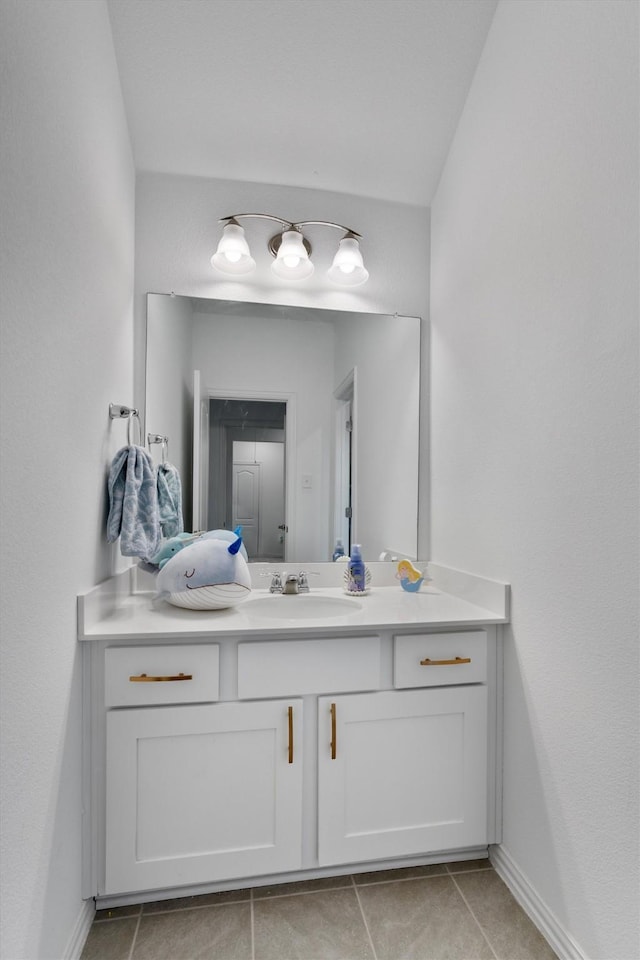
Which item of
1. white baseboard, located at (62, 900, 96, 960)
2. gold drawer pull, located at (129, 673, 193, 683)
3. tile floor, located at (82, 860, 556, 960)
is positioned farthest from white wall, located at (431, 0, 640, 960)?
white baseboard, located at (62, 900, 96, 960)

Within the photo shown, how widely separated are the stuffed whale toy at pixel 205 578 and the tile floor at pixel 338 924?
82cm

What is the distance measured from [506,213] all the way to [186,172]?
1185 millimetres

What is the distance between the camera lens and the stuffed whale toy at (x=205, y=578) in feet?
5.18

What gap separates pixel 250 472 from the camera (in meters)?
2.04

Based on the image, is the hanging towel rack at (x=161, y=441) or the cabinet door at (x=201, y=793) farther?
the hanging towel rack at (x=161, y=441)

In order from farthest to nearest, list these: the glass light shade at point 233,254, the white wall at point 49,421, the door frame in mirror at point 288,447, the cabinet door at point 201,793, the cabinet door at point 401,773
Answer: the door frame in mirror at point 288,447 < the glass light shade at point 233,254 < the cabinet door at point 401,773 < the cabinet door at point 201,793 < the white wall at point 49,421

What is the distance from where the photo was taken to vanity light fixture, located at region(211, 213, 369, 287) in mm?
1930

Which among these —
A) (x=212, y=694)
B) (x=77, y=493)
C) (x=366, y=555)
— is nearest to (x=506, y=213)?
(x=366, y=555)

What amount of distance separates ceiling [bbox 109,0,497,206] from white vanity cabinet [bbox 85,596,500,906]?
171 centimetres

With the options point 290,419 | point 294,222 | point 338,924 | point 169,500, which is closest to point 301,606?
point 169,500

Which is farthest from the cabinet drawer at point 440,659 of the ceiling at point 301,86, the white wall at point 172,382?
the ceiling at point 301,86

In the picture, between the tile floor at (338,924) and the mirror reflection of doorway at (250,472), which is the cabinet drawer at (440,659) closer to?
the tile floor at (338,924)

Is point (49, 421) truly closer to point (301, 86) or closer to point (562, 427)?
point (562, 427)

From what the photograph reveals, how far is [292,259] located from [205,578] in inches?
48.3
